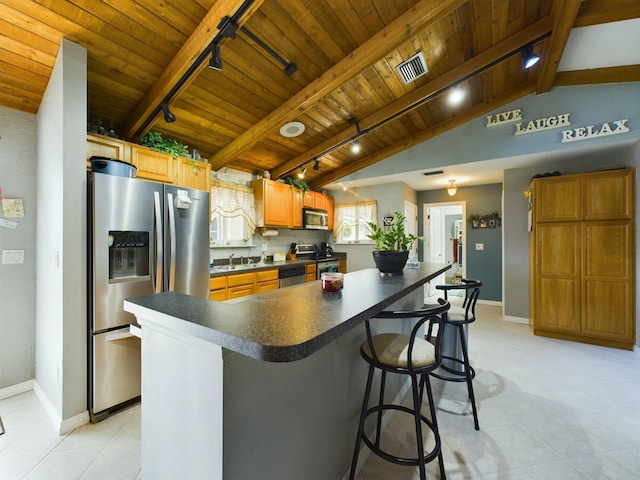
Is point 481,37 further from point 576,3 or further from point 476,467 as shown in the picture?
point 476,467

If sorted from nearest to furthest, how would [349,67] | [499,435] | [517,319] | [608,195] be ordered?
[499,435], [349,67], [608,195], [517,319]

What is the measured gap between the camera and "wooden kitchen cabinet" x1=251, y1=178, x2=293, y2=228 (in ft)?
14.1

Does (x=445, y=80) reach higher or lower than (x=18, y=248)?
higher

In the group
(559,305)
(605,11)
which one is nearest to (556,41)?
(605,11)

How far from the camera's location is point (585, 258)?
3465mm

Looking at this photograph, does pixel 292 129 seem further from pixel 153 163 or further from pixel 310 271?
pixel 310 271

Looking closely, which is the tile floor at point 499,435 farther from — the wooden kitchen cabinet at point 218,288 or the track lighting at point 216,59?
the track lighting at point 216,59

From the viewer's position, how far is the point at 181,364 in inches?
38.3

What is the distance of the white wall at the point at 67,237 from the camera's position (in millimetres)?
1900

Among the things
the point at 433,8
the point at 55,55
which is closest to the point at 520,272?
the point at 433,8

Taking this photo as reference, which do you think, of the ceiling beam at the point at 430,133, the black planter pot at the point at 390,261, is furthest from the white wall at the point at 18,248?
the ceiling beam at the point at 430,133

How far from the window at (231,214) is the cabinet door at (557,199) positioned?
160 inches

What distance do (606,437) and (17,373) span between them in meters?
4.61

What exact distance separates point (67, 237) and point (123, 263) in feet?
1.34
